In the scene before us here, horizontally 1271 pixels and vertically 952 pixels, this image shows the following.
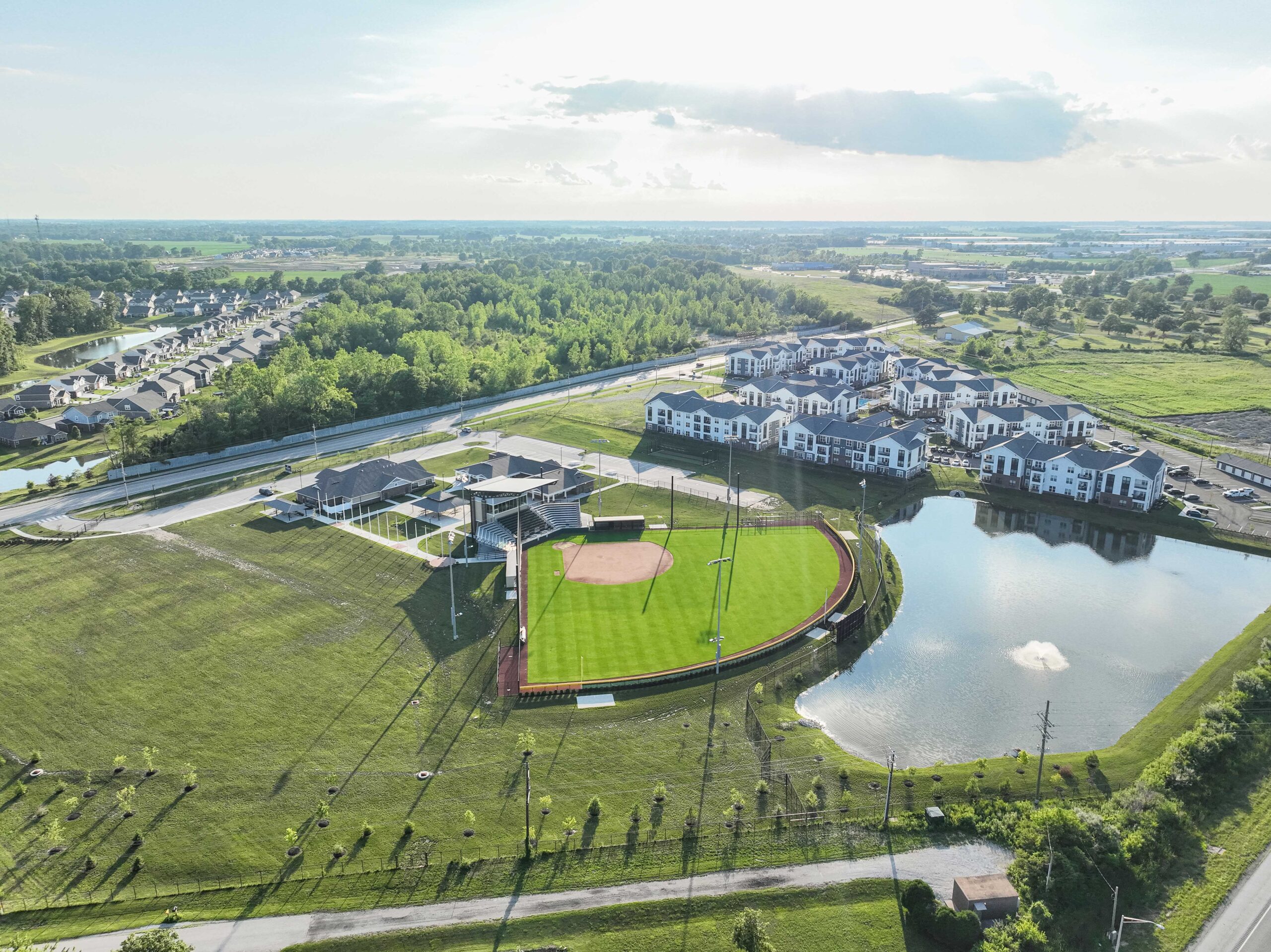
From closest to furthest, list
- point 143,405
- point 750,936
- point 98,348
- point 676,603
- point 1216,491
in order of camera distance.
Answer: point 750,936, point 676,603, point 1216,491, point 143,405, point 98,348

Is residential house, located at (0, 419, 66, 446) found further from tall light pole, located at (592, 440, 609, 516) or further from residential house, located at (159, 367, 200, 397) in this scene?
tall light pole, located at (592, 440, 609, 516)

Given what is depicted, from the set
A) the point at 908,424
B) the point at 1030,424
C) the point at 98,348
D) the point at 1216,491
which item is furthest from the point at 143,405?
the point at 1216,491

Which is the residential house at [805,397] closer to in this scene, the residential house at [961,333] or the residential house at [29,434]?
the residential house at [961,333]

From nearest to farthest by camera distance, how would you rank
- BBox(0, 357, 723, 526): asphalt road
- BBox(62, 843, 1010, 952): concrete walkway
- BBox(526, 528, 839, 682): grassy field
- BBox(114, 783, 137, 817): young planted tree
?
BBox(62, 843, 1010, 952): concrete walkway < BBox(114, 783, 137, 817): young planted tree < BBox(526, 528, 839, 682): grassy field < BBox(0, 357, 723, 526): asphalt road

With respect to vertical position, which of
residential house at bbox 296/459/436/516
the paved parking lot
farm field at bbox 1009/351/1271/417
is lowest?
the paved parking lot

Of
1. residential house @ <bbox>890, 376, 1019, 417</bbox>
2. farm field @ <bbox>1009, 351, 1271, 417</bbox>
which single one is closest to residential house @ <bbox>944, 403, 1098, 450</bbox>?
residential house @ <bbox>890, 376, 1019, 417</bbox>

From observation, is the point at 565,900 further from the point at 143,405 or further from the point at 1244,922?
→ the point at 143,405
